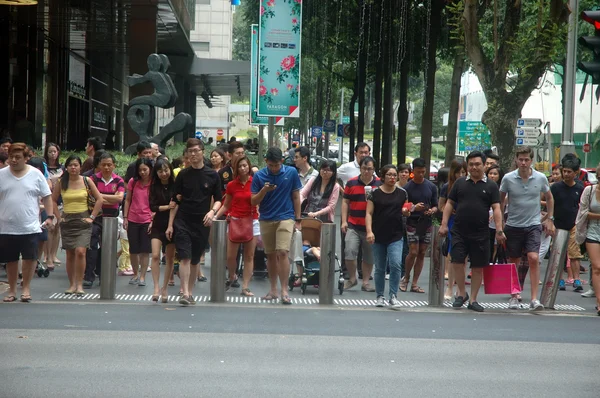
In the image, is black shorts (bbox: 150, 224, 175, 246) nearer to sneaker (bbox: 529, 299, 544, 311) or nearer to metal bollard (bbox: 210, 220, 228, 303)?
metal bollard (bbox: 210, 220, 228, 303)

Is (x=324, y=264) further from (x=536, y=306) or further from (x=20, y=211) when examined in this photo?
(x=20, y=211)

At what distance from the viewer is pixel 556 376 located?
7.47m

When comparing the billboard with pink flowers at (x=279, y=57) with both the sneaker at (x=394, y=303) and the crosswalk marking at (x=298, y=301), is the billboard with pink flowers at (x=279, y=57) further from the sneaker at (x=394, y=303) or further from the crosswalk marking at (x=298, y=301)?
the sneaker at (x=394, y=303)

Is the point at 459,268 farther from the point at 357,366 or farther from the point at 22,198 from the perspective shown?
the point at 22,198

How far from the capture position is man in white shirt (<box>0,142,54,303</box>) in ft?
A: 34.2

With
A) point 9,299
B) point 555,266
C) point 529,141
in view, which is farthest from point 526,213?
point 529,141

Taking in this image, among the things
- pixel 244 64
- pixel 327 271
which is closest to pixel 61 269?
pixel 327 271

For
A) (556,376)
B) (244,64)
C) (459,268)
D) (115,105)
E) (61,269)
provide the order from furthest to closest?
1. (115,105)
2. (244,64)
3. (61,269)
4. (459,268)
5. (556,376)

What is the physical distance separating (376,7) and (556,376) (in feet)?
80.4

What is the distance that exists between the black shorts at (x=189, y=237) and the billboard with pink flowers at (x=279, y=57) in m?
7.88

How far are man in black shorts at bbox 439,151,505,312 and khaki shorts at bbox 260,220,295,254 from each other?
1808 millimetres

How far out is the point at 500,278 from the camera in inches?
432

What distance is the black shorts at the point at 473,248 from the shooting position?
35.8 feet

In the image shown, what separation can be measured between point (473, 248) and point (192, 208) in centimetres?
335
